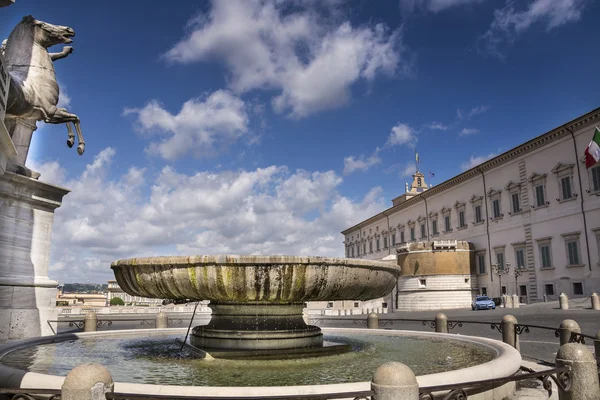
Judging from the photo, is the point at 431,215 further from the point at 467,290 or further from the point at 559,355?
the point at 559,355

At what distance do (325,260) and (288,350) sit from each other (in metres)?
1.41

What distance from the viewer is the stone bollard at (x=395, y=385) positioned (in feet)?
9.41

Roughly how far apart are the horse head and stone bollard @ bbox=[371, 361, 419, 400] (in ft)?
30.1

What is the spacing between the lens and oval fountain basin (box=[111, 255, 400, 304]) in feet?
16.6

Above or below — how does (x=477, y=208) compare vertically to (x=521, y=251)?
above

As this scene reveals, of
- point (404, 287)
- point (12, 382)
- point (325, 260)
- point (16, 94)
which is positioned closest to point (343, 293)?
point (325, 260)

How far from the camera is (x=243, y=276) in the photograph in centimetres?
510

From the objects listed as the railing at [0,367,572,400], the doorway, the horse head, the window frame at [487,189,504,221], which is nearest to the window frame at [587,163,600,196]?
the doorway

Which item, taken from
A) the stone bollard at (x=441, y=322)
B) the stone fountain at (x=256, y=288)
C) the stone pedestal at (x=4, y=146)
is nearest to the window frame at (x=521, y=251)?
the stone bollard at (x=441, y=322)

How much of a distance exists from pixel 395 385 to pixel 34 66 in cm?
879

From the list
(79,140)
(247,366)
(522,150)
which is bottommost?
(247,366)

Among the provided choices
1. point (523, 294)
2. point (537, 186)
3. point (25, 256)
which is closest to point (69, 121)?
point (25, 256)

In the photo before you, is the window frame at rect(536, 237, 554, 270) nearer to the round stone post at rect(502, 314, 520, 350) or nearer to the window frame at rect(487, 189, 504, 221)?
the window frame at rect(487, 189, 504, 221)

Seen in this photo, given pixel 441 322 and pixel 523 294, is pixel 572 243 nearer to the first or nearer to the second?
pixel 523 294
